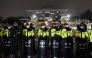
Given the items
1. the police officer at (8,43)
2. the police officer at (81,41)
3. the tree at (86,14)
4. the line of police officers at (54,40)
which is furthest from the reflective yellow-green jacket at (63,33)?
the tree at (86,14)

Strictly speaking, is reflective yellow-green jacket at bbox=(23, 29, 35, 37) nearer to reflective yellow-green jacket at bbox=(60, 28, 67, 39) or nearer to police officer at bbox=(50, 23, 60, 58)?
police officer at bbox=(50, 23, 60, 58)

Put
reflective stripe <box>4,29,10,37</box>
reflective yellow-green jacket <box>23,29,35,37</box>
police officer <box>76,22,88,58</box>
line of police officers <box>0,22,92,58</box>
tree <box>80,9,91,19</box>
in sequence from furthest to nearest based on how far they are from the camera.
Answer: tree <box>80,9,91,19</box>
reflective stripe <box>4,29,10,37</box>
reflective yellow-green jacket <box>23,29,35,37</box>
line of police officers <box>0,22,92,58</box>
police officer <box>76,22,88,58</box>

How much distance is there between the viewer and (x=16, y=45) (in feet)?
43.8

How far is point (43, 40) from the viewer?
43.2 feet

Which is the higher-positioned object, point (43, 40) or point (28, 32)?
point (28, 32)

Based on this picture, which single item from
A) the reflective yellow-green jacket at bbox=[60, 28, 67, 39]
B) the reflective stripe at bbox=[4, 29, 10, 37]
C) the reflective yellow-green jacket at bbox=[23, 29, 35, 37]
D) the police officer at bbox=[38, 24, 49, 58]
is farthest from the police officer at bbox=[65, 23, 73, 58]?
the reflective stripe at bbox=[4, 29, 10, 37]

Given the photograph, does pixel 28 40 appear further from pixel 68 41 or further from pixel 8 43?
pixel 68 41

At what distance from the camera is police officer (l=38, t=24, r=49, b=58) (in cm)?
1311

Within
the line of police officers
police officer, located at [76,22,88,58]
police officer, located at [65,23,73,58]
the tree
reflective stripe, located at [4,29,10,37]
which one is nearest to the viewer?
police officer, located at [76,22,88,58]

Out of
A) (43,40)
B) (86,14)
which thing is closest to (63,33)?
(43,40)

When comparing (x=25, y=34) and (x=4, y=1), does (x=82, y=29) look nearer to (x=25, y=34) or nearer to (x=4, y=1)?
(x=25, y=34)

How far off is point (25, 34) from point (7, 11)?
37.6 meters

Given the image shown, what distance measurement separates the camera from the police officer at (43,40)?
13.1 m

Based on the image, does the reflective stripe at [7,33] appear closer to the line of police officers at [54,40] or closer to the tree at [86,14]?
the line of police officers at [54,40]
